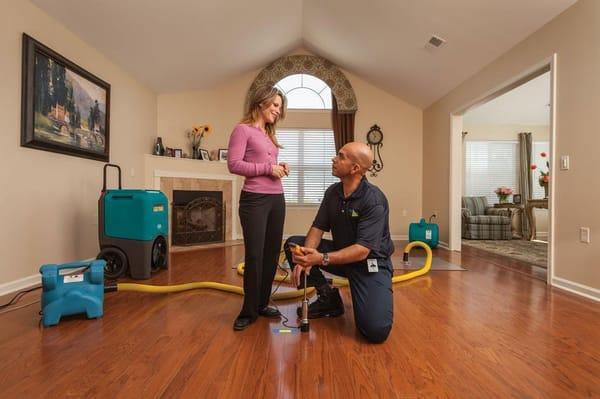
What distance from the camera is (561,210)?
116 inches

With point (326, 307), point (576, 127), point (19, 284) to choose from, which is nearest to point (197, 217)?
point (19, 284)

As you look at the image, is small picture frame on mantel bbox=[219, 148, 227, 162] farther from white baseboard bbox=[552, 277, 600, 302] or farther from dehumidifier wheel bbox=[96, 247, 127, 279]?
white baseboard bbox=[552, 277, 600, 302]

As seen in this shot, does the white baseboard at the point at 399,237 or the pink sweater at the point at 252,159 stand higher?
the pink sweater at the point at 252,159

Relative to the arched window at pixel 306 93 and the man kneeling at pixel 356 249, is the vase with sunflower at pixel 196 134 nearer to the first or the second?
the arched window at pixel 306 93

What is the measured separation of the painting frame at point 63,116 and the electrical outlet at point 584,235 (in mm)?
4235

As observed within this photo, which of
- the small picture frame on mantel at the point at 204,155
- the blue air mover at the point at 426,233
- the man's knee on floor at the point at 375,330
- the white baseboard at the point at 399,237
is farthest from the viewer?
the white baseboard at the point at 399,237

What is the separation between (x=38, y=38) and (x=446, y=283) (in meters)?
3.88

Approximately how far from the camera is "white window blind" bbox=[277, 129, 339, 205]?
6.66 meters

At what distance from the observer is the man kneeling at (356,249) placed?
1.73 meters

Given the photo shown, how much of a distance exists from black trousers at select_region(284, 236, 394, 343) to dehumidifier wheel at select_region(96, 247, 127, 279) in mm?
2031

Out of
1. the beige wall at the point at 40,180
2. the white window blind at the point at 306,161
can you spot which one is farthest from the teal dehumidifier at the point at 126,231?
the white window blind at the point at 306,161

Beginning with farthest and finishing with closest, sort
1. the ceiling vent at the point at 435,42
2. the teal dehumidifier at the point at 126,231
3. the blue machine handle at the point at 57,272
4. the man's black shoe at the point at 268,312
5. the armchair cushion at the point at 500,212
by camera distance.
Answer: the armchair cushion at the point at 500,212
the ceiling vent at the point at 435,42
the teal dehumidifier at the point at 126,231
the man's black shoe at the point at 268,312
the blue machine handle at the point at 57,272

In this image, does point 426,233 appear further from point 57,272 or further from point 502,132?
point 57,272

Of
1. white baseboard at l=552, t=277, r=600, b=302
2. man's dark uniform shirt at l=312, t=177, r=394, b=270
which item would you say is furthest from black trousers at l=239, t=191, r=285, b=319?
white baseboard at l=552, t=277, r=600, b=302
